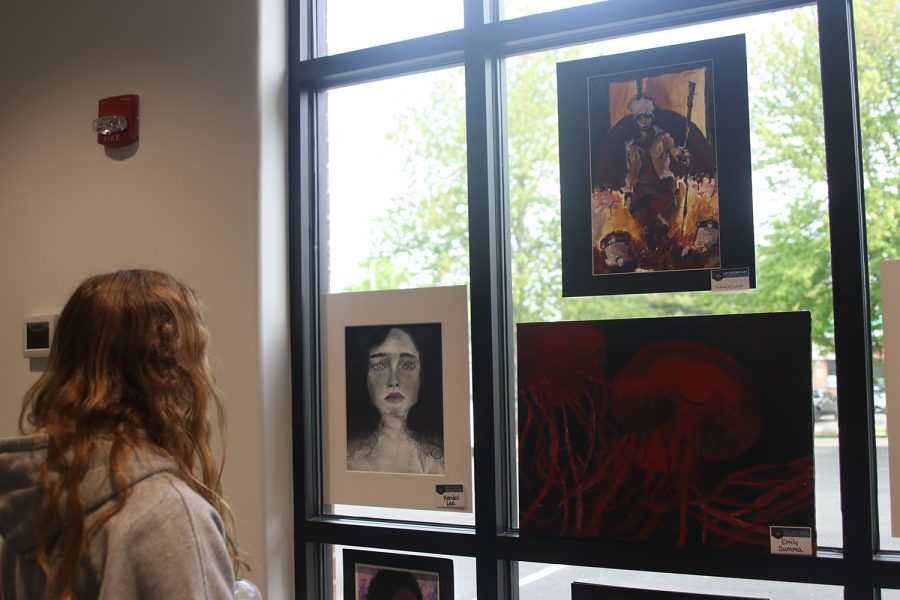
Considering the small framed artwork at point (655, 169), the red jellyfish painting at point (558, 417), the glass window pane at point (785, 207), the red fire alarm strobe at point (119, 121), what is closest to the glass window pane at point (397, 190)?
the red jellyfish painting at point (558, 417)

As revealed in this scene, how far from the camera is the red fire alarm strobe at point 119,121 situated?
2.83 meters

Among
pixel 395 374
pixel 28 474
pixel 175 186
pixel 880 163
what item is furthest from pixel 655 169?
pixel 28 474

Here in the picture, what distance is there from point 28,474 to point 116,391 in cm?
17

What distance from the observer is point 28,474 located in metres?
1.22

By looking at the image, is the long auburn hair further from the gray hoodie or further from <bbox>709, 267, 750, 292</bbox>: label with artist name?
<bbox>709, 267, 750, 292</bbox>: label with artist name

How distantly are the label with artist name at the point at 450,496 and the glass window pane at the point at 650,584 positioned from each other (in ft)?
0.82

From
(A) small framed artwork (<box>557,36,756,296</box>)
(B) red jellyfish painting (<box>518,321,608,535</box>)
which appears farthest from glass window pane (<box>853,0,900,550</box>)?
(B) red jellyfish painting (<box>518,321,608,535</box>)

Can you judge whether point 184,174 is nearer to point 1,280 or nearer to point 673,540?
point 1,280

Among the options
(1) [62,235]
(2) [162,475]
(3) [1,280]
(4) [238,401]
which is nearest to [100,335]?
(2) [162,475]

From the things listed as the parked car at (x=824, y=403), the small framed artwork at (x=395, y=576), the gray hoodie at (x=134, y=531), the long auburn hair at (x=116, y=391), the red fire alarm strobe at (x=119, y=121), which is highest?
the red fire alarm strobe at (x=119, y=121)

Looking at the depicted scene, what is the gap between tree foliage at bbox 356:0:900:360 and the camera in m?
2.06

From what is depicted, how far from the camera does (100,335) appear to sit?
50.3 inches

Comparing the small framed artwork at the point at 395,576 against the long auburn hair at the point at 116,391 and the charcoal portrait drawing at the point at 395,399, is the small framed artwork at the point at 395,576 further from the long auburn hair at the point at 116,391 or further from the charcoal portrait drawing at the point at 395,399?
the long auburn hair at the point at 116,391

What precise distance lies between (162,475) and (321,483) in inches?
60.8
